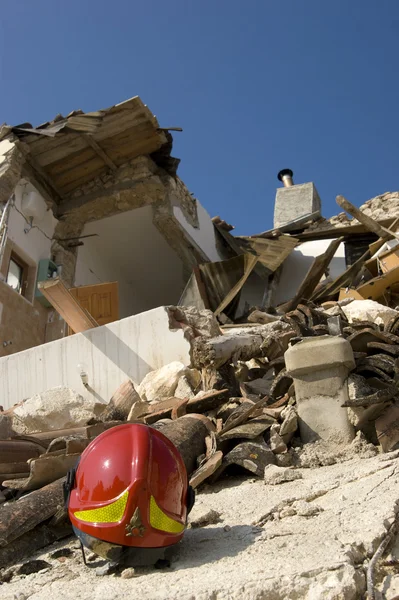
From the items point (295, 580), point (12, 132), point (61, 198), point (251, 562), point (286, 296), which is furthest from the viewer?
point (286, 296)

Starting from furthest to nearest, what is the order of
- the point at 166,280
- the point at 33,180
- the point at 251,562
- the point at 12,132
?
the point at 166,280
the point at 33,180
the point at 12,132
the point at 251,562

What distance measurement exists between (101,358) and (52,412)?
1.40 m

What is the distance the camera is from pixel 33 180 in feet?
41.0

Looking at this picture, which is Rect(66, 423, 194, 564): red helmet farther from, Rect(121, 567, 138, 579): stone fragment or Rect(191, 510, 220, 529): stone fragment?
Rect(191, 510, 220, 529): stone fragment

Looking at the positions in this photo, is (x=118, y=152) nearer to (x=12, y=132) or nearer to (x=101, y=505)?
(x=12, y=132)

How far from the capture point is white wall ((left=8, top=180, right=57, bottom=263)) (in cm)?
1156

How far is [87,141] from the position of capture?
12203 mm

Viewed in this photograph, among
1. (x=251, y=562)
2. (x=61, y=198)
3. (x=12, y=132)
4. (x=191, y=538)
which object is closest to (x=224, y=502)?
(x=191, y=538)

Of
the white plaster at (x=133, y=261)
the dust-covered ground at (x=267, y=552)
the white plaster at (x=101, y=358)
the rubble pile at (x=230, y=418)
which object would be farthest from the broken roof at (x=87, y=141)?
the dust-covered ground at (x=267, y=552)

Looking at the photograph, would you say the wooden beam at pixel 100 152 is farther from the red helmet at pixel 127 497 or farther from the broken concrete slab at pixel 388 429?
the red helmet at pixel 127 497

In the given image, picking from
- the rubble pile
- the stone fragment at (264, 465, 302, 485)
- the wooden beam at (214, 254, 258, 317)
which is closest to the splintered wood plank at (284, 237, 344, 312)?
the wooden beam at (214, 254, 258, 317)

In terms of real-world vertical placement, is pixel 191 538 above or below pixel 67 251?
below

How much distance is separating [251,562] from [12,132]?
10919 millimetres

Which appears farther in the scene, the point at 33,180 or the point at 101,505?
the point at 33,180
